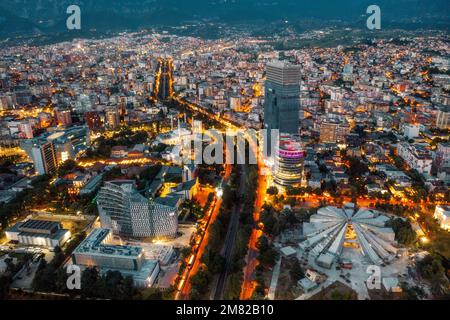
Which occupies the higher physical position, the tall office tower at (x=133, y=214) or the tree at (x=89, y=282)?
the tall office tower at (x=133, y=214)

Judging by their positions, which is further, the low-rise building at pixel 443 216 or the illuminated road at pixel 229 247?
the low-rise building at pixel 443 216

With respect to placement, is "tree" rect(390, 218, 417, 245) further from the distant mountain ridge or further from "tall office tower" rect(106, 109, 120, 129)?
the distant mountain ridge

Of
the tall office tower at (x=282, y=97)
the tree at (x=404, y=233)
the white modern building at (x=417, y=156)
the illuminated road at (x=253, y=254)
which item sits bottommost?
the illuminated road at (x=253, y=254)

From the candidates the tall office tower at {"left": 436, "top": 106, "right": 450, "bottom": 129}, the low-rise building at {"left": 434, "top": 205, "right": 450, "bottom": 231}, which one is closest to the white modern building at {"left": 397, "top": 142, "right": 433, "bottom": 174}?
the low-rise building at {"left": 434, "top": 205, "right": 450, "bottom": 231}

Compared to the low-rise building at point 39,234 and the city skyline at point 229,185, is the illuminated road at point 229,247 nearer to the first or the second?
the city skyline at point 229,185

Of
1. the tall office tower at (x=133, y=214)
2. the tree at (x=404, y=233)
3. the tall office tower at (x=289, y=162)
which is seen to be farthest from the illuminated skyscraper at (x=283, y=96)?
the tall office tower at (x=133, y=214)

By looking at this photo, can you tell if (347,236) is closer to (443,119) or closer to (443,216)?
(443,216)

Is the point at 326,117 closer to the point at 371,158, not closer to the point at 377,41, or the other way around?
the point at 371,158
